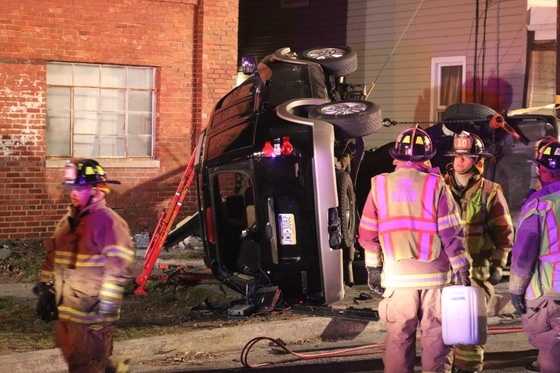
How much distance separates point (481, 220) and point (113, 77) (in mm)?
7439

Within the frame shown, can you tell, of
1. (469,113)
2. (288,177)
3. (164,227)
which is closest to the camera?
(288,177)

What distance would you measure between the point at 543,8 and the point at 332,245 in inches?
360

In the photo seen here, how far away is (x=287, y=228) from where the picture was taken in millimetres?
7770

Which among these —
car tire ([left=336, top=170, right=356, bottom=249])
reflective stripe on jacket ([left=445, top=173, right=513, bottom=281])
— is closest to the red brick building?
car tire ([left=336, top=170, right=356, bottom=249])

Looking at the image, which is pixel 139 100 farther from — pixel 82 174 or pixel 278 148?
pixel 82 174

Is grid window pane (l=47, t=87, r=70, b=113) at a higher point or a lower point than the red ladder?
higher

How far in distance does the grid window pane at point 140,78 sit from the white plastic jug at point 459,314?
27.9ft

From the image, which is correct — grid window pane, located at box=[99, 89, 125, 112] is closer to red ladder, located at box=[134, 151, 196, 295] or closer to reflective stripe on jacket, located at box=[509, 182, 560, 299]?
red ladder, located at box=[134, 151, 196, 295]

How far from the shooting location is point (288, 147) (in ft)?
24.8

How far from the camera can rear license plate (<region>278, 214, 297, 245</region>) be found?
7756mm

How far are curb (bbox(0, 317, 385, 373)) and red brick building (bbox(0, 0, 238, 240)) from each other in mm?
5430

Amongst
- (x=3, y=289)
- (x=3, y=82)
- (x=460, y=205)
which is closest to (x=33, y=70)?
(x=3, y=82)

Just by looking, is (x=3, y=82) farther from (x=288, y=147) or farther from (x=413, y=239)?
(x=413, y=239)

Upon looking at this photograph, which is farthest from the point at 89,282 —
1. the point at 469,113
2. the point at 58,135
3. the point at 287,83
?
the point at 58,135
